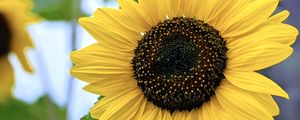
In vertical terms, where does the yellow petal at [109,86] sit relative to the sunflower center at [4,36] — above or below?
below

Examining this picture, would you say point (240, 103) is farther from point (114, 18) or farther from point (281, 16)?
point (114, 18)

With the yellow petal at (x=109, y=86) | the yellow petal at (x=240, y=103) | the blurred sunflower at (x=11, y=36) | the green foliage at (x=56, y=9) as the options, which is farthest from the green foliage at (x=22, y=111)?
the yellow petal at (x=240, y=103)

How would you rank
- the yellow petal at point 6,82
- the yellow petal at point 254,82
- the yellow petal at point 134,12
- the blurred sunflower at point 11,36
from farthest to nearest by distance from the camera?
1. the yellow petal at point 6,82
2. the blurred sunflower at point 11,36
3. the yellow petal at point 134,12
4. the yellow petal at point 254,82

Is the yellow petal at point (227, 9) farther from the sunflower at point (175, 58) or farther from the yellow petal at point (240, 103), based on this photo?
the yellow petal at point (240, 103)

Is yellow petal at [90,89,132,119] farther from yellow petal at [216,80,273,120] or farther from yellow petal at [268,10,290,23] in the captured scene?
yellow petal at [268,10,290,23]

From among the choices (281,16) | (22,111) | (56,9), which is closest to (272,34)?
(281,16)
